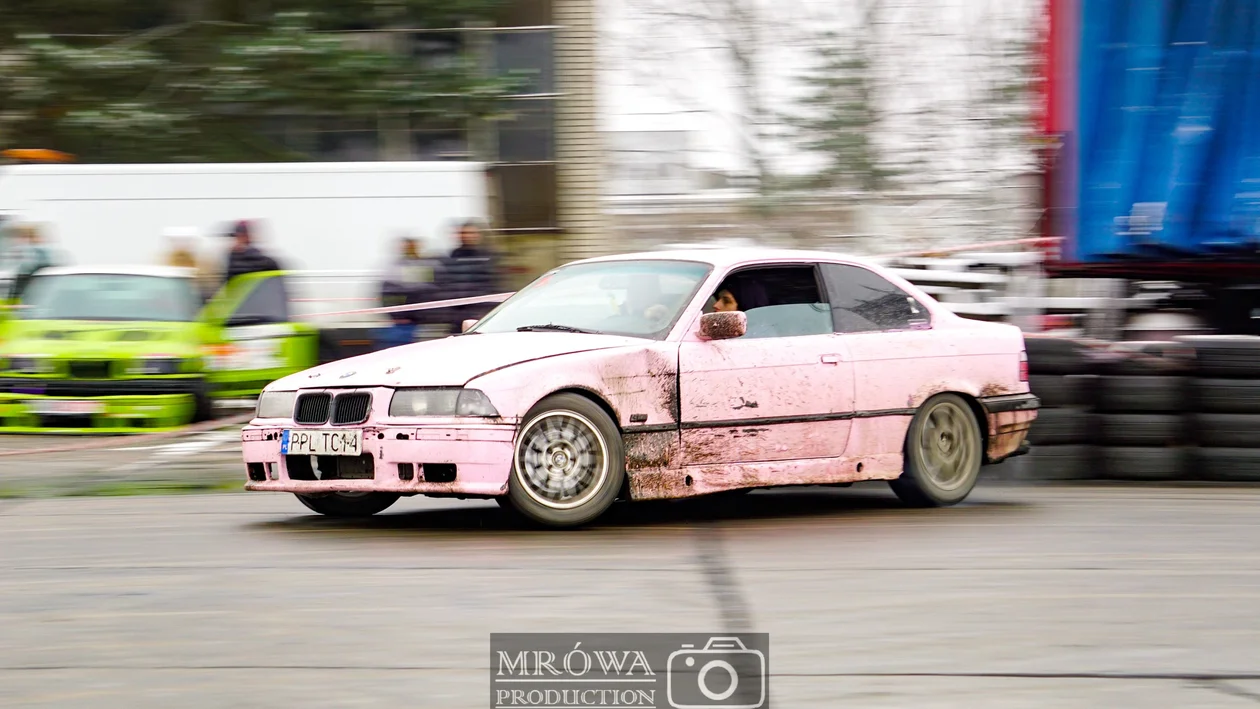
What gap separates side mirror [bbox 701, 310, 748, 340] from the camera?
779cm

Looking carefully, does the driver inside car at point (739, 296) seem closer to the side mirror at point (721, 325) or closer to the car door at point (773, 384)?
the car door at point (773, 384)

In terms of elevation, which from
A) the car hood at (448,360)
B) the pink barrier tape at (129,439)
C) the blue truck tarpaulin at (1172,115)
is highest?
the blue truck tarpaulin at (1172,115)

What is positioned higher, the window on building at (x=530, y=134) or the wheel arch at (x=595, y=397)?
the window on building at (x=530, y=134)

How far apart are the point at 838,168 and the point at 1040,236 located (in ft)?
45.4

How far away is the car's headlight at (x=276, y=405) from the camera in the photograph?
7.64 metres

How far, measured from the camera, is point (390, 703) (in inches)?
170

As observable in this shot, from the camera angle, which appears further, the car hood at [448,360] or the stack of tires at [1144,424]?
the stack of tires at [1144,424]

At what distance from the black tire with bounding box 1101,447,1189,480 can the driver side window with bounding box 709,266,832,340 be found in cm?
285

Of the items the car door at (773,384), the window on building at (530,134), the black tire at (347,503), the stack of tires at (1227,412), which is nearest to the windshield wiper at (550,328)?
the car door at (773,384)

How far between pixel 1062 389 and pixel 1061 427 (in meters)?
0.23

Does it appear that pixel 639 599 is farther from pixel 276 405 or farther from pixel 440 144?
pixel 440 144

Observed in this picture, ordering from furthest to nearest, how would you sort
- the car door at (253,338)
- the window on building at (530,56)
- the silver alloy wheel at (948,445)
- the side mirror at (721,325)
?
the window on building at (530,56) → the car door at (253,338) → the silver alloy wheel at (948,445) → the side mirror at (721,325)

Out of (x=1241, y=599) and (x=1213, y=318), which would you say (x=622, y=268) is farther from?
(x=1213, y=318)

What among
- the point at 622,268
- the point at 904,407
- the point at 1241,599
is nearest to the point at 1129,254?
the point at 904,407
